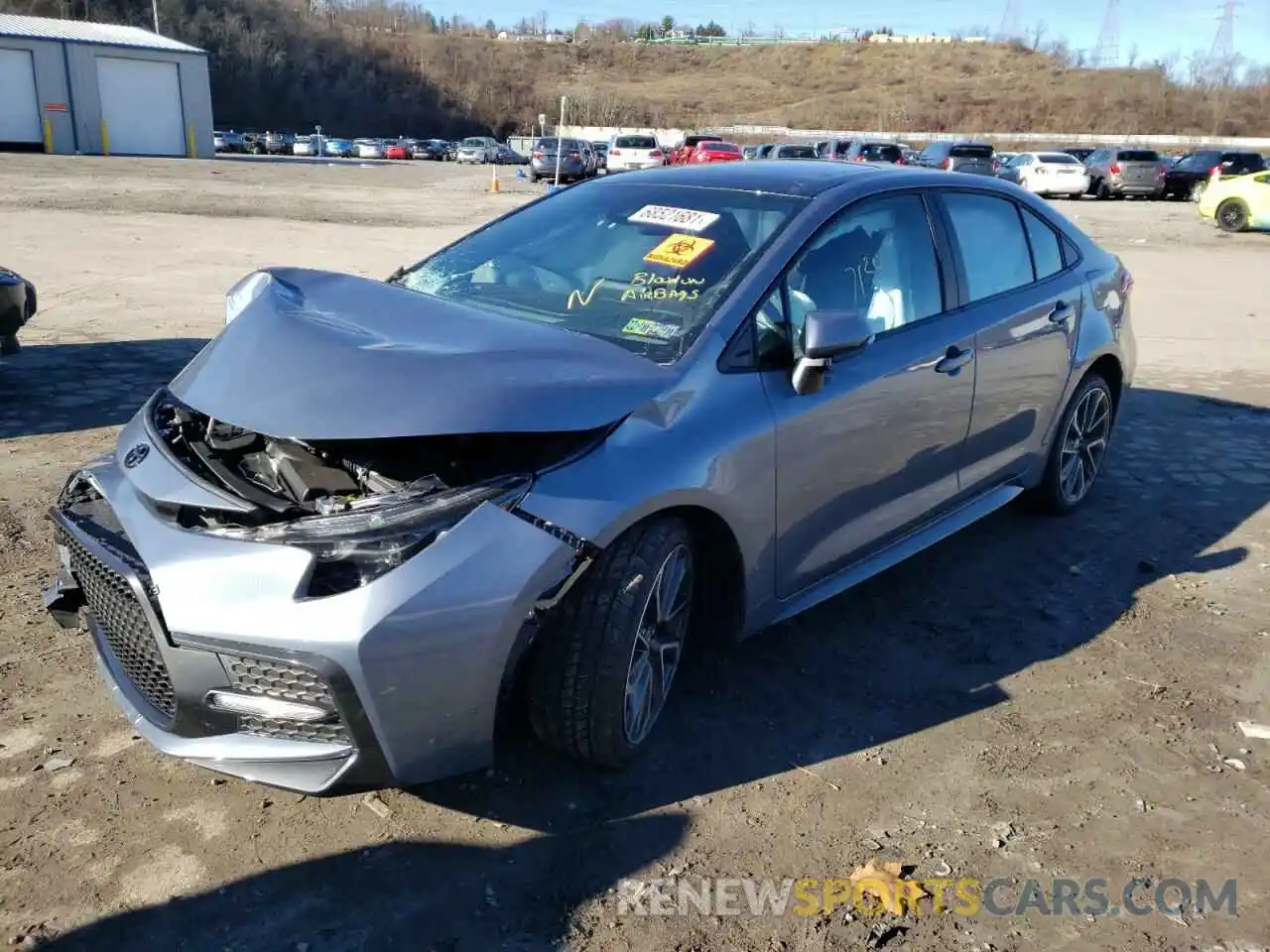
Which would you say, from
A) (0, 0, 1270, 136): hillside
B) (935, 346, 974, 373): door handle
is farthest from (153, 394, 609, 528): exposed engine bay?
(0, 0, 1270, 136): hillside

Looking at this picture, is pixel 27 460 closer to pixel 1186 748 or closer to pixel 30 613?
pixel 30 613

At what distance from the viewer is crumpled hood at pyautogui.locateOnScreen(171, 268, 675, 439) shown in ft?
8.82

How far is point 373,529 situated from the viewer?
2496mm

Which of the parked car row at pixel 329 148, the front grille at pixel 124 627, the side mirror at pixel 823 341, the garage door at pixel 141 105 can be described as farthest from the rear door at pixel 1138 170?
the parked car row at pixel 329 148

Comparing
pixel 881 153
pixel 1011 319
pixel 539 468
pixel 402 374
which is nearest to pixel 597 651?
pixel 539 468

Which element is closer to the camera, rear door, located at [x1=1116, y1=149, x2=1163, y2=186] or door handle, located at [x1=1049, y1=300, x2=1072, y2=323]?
door handle, located at [x1=1049, y1=300, x2=1072, y2=323]

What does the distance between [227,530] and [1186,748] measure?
3067mm

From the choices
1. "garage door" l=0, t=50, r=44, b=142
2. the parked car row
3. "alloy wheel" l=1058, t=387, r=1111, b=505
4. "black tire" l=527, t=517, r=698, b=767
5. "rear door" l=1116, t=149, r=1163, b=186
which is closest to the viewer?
"black tire" l=527, t=517, r=698, b=767

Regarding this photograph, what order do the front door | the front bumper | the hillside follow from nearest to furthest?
the front bumper < the front door < the hillside

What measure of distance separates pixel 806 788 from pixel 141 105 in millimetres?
52363

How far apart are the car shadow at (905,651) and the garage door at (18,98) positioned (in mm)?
48424

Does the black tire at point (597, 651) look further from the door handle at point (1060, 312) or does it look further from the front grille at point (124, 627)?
the door handle at point (1060, 312)

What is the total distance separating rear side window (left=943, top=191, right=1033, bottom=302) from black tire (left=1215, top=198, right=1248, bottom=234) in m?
21.5

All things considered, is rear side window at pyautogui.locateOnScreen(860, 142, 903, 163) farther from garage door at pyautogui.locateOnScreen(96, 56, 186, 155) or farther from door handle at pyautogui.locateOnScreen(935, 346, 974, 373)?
garage door at pyautogui.locateOnScreen(96, 56, 186, 155)
